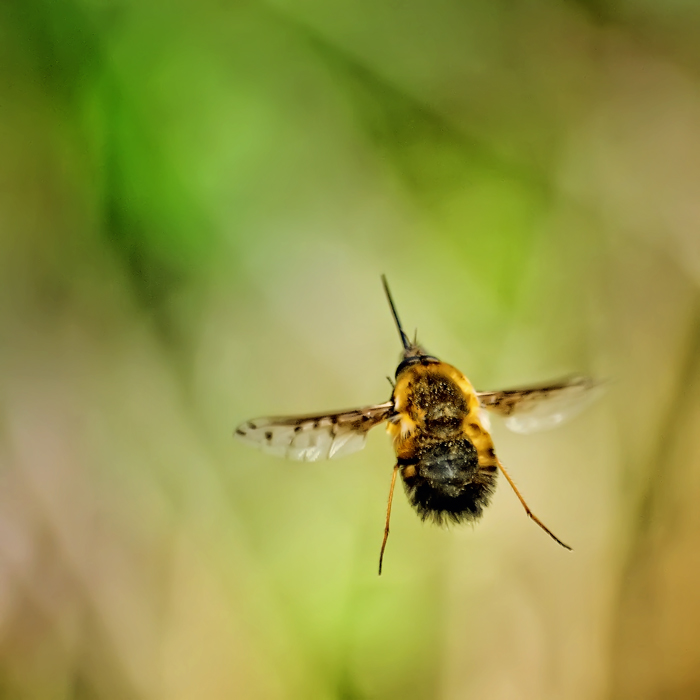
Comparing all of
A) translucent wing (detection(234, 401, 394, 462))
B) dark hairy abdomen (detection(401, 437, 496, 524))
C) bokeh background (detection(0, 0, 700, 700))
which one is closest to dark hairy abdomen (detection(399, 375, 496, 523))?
dark hairy abdomen (detection(401, 437, 496, 524))

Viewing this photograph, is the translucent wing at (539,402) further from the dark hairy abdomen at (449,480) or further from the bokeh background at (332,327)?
the bokeh background at (332,327)

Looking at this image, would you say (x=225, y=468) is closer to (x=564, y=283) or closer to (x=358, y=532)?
(x=358, y=532)

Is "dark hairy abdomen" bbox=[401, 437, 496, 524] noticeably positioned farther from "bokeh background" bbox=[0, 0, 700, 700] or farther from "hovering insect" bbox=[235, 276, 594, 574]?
"bokeh background" bbox=[0, 0, 700, 700]

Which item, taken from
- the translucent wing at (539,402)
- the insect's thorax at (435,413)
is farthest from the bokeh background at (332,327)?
the insect's thorax at (435,413)

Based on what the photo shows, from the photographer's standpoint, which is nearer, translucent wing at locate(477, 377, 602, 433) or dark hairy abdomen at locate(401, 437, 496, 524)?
dark hairy abdomen at locate(401, 437, 496, 524)

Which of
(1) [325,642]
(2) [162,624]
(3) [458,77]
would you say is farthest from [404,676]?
(3) [458,77]
